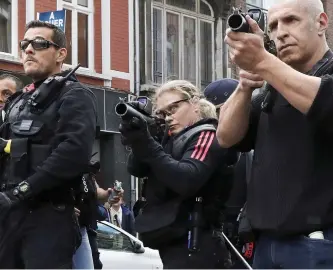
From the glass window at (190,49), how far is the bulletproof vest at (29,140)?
58.2ft

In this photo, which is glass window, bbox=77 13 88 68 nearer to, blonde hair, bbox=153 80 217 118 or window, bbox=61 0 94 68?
window, bbox=61 0 94 68

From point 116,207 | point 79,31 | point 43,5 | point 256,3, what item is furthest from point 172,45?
point 116,207

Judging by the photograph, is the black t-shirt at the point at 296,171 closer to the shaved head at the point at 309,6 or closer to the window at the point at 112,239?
the shaved head at the point at 309,6

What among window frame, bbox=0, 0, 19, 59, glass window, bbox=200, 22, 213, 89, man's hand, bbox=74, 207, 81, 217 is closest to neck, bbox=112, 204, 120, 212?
window frame, bbox=0, 0, 19, 59

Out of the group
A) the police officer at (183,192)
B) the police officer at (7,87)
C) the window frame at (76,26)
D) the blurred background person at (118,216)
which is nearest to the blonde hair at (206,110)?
the police officer at (183,192)

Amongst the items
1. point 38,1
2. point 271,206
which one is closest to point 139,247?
point 271,206

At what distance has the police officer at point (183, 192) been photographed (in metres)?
4.86

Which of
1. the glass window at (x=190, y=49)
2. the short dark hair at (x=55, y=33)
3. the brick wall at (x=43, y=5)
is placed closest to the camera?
the short dark hair at (x=55, y=33)

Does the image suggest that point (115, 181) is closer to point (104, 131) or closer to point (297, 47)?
point (104, 131)

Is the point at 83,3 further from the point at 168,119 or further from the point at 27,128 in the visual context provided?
the point at 27,128

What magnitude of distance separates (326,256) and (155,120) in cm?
176

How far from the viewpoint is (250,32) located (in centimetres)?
338

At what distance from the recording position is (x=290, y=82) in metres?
3.43

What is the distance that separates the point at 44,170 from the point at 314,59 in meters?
1.76
